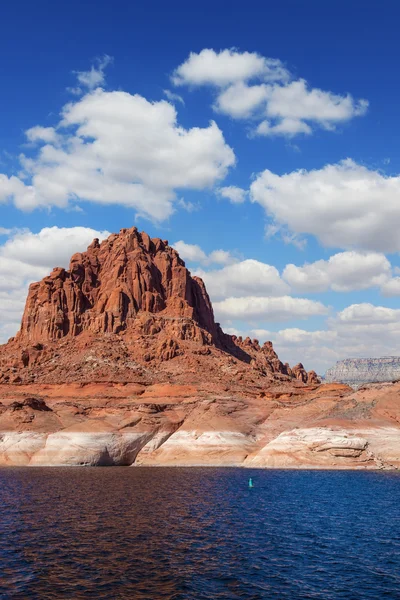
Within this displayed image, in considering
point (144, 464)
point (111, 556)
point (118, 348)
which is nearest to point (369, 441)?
point (144, 464)

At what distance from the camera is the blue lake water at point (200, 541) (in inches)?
1104

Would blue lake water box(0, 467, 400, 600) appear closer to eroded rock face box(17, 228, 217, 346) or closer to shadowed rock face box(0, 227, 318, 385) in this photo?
shadowed rock face box(0, 227, 318, 385)

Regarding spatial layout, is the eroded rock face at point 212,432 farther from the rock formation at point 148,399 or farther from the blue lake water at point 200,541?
the blue lake water at point 200,541

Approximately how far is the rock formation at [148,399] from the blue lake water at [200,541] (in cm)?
2456

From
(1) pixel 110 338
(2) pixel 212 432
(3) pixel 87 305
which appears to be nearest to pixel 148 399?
(2) pixel 212 432

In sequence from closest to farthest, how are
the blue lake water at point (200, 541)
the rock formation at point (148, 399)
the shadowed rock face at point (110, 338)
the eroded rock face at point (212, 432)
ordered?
the blue lake water at point (200, 541) → the eroded rock face at point (212, 432) → the rock formation at point (148, 399) → the shadowed rock face at point (110, 338)

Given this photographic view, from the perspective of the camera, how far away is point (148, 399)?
133625mm

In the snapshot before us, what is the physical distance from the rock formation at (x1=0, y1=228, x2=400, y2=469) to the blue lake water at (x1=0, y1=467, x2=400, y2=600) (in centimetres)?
2456

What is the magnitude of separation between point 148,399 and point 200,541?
96171 mm

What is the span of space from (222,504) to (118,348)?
11723 centimetres

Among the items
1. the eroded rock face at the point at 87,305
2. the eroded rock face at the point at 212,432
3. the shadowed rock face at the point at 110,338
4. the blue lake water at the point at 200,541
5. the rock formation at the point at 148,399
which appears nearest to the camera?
the blue lake water at the point at 200,541

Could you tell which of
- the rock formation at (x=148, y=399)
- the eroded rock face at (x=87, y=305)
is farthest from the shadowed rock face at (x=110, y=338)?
the rock formation at (x=148, y=399)

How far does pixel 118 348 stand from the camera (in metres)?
170

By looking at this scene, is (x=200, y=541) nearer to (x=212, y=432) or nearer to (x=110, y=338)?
(x=212, y=432)
